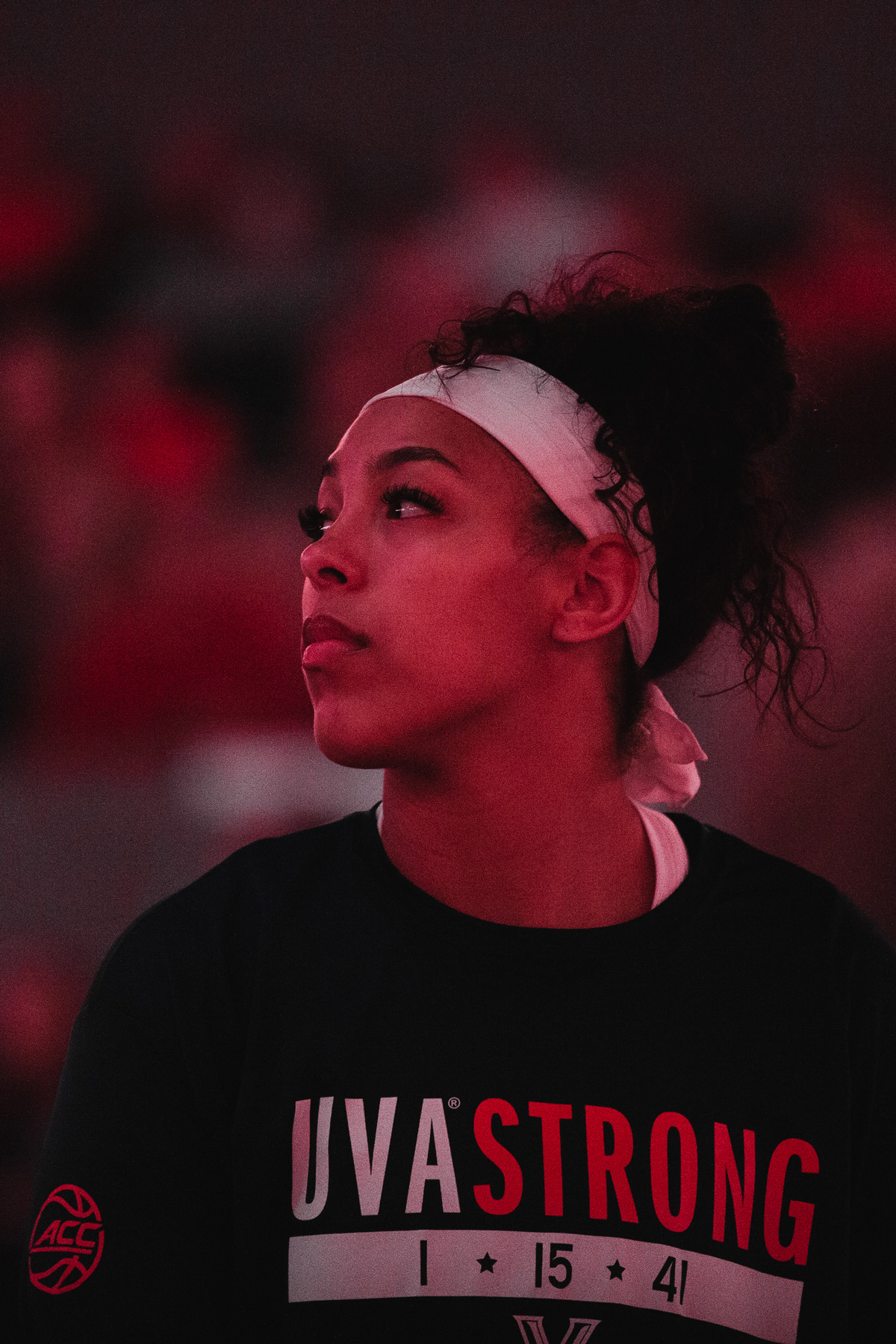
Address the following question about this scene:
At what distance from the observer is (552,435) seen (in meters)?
0.80

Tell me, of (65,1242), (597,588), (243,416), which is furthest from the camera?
(243,416)

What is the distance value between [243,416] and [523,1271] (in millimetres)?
847

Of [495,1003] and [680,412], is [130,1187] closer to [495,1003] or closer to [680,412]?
[495,1003]

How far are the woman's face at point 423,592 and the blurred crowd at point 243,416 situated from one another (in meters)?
0.45

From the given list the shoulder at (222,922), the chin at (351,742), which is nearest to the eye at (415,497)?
the chin at (351,742)

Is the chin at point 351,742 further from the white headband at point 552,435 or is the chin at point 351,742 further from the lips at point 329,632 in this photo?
the white headband at point 552,435

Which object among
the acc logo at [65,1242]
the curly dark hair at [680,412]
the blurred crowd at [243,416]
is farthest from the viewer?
the blurred crowd at [243,416]

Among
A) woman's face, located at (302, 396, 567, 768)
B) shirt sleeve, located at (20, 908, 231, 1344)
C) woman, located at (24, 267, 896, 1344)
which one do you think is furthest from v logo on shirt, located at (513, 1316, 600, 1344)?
woman's face, located at (302, 396, 567, 768)

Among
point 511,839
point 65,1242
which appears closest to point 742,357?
point 511,839

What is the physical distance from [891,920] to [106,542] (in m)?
0.90

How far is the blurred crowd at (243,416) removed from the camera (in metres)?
1.18

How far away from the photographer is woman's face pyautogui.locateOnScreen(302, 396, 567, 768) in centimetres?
75

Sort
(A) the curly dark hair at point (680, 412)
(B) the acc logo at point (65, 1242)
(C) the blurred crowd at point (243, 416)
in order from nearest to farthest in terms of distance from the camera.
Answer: (B) the acc logo at point (65, 1242) < (A) the curly dark hair at point (680, 412) < (C) the blurred crowd at point (243, 416)

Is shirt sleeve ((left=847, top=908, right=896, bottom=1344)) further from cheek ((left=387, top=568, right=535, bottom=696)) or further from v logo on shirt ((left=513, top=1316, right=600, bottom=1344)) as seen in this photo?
cheek ((left=387, top=568, right=535, bottom=696))
